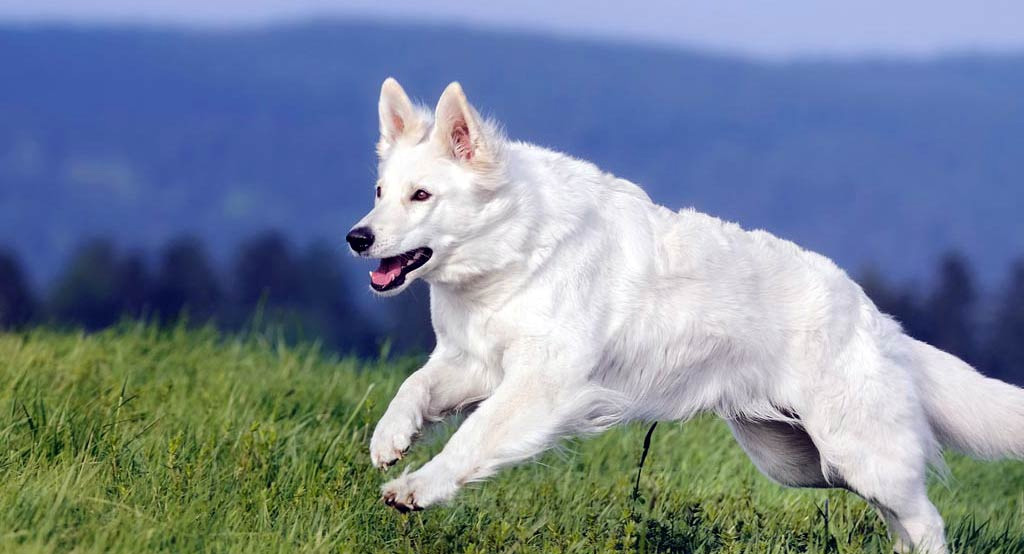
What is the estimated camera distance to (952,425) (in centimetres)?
595

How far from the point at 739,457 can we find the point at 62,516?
15.4 ft

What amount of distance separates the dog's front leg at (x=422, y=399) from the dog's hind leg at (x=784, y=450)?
144 cm

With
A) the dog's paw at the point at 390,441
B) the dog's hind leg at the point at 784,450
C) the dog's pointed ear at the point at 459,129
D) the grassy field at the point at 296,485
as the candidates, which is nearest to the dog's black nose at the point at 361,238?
the dog's pointed ear at the point at 459,129

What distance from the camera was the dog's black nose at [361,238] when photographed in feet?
16.2

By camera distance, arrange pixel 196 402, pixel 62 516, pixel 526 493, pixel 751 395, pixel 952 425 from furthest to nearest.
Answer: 1. pixel 196 402
2. pixel 526 493
3. pixel 952 425
4. pixel 751 395
5. pixel 62 516

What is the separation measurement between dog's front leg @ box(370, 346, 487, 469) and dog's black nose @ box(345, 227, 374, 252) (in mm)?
629

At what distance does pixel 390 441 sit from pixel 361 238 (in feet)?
2.75

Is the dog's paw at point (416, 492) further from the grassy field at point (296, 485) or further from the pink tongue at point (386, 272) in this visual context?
the pink tongue at point (386, 272)

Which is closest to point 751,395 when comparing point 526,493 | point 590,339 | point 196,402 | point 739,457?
point 590,339

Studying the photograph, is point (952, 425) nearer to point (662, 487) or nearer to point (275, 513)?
point (662, 487)

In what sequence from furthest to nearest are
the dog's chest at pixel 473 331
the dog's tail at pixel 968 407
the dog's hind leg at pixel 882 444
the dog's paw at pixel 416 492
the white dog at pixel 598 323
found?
the dog's tail at pixel 968 407 → the dog's hind leg at pixel 882 444 → the dog's chest at pixel 473 331 → the white dog at pixel 598 323 → the dog's paw at pixel 416 492

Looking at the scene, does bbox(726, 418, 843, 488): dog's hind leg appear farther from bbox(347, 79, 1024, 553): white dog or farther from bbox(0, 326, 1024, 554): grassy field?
bbox(0, 326, 1024, 554): grassy field

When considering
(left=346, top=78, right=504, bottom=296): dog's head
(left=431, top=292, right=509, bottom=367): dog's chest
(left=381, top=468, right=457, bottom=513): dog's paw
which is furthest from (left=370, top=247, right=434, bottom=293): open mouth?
(left=381, top=468, right=457, bottom=513): dog's paw

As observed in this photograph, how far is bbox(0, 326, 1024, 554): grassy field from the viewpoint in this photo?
186 inches
